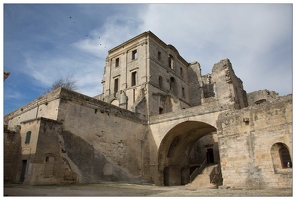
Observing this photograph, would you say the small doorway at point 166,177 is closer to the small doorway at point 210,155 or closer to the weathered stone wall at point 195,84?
the small doorway at point 210,155

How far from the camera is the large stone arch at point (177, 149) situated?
60.1 feet

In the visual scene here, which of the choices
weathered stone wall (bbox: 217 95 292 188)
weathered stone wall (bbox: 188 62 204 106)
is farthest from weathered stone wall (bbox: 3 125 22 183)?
weathered stone wall (bbox: 188 62 204 106)

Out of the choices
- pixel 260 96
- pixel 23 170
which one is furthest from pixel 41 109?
pixel 260 96

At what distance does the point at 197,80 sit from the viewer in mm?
28109

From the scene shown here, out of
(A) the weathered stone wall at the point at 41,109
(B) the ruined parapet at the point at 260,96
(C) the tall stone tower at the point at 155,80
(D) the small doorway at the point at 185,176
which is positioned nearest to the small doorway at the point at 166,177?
(D) the small doorway at the point at 185,176

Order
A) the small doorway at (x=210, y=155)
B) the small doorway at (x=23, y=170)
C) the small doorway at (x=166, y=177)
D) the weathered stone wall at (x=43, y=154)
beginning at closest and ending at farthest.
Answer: the weathered stone wall at (x=43, y=154), the small doorway at (x=23, y=170), the small doorway at (x=166, y=177), the small doorway at (x=210, y=155)

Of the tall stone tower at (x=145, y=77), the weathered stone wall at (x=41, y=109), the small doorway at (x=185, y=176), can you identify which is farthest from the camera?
the tall stone tower at (x=145, y=77)

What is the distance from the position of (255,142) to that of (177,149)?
35.4 feet

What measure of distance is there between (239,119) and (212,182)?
8.76 metres

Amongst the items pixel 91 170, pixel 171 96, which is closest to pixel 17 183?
pixel 91 170

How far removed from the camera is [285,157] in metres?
9.11

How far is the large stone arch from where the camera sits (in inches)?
721

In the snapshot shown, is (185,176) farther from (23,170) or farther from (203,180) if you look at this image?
(23,170)

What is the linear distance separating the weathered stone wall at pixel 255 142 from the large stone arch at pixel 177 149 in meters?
6.41
